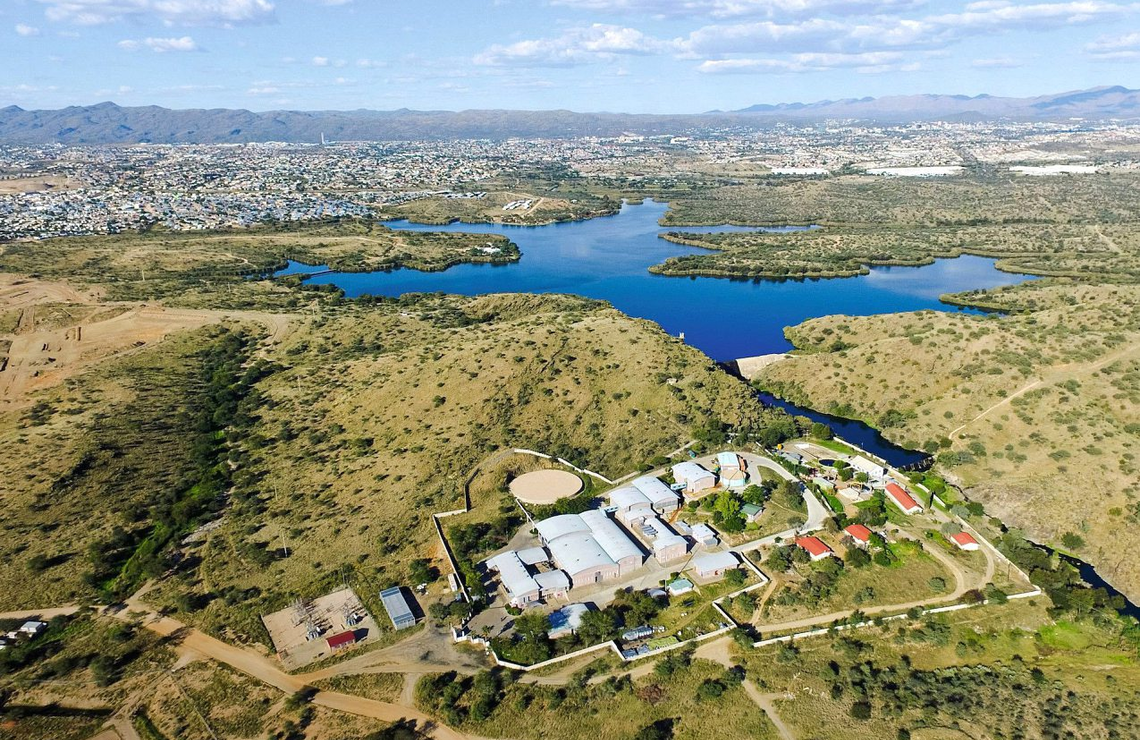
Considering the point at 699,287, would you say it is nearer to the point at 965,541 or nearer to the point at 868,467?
the point at 868,467

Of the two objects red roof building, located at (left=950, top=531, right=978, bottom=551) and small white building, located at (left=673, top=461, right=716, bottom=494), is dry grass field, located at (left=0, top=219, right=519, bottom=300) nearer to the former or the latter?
small white building, located at (left=673, top=461, right=716, bottom=494)

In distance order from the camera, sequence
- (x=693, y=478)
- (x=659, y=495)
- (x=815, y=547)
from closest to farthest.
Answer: (x=815, y=547), (x=659, y=495), (x=693, y=478)

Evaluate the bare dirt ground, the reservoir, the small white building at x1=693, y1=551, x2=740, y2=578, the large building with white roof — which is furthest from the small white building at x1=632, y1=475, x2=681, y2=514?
the bare dirt ground

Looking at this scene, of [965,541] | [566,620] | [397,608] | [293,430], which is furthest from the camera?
[293,430]

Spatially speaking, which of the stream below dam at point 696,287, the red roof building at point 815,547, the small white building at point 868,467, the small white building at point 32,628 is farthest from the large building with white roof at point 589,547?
the stream below dam at point 696,287

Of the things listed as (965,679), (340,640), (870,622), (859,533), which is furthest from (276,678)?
(859,533)

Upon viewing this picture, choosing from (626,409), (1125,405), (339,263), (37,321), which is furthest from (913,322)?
(37,321)

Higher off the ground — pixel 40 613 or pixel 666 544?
pixel 666 544

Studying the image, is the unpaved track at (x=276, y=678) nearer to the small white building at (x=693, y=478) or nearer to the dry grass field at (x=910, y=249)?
the small white building at (x=693, y=478)
